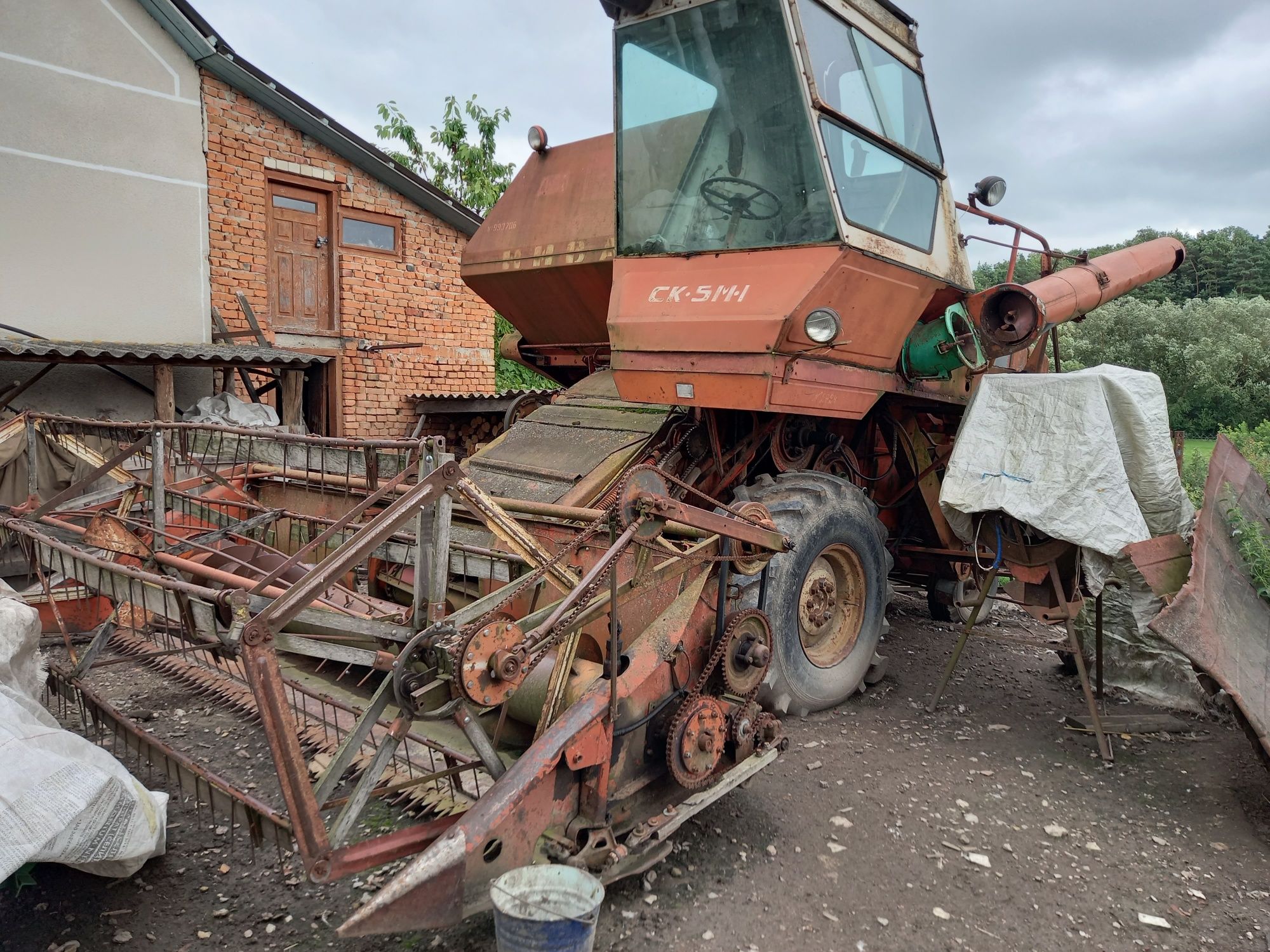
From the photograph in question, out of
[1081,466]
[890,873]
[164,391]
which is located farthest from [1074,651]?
[164,391]

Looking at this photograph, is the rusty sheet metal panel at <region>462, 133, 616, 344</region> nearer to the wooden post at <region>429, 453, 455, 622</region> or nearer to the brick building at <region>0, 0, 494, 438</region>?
the wooden post at <region>429, 453, 455, 622</region>

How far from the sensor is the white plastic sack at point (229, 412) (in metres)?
7.80

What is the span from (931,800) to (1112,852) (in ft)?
1.99

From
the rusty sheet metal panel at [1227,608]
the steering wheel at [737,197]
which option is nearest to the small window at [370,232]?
the steering wheel at [737,197]

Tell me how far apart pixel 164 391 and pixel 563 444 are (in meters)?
5.17

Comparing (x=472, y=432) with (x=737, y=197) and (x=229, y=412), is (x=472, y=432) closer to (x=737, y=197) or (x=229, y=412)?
(x=229, y=412)

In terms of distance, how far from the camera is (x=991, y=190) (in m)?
4.86

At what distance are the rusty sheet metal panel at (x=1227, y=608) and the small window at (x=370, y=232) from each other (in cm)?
854

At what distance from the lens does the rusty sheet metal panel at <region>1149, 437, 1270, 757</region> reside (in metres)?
2.99

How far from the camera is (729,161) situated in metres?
3.95

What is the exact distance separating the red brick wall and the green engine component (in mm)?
6420

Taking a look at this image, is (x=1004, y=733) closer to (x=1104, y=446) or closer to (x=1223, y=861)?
(x=1223, y=861)

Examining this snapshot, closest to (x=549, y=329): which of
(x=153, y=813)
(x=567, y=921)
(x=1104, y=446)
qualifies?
(x=1104, y=446)

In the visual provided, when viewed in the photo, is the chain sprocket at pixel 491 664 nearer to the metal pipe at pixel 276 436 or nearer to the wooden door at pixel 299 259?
the metal pipe at pixel 276 436
